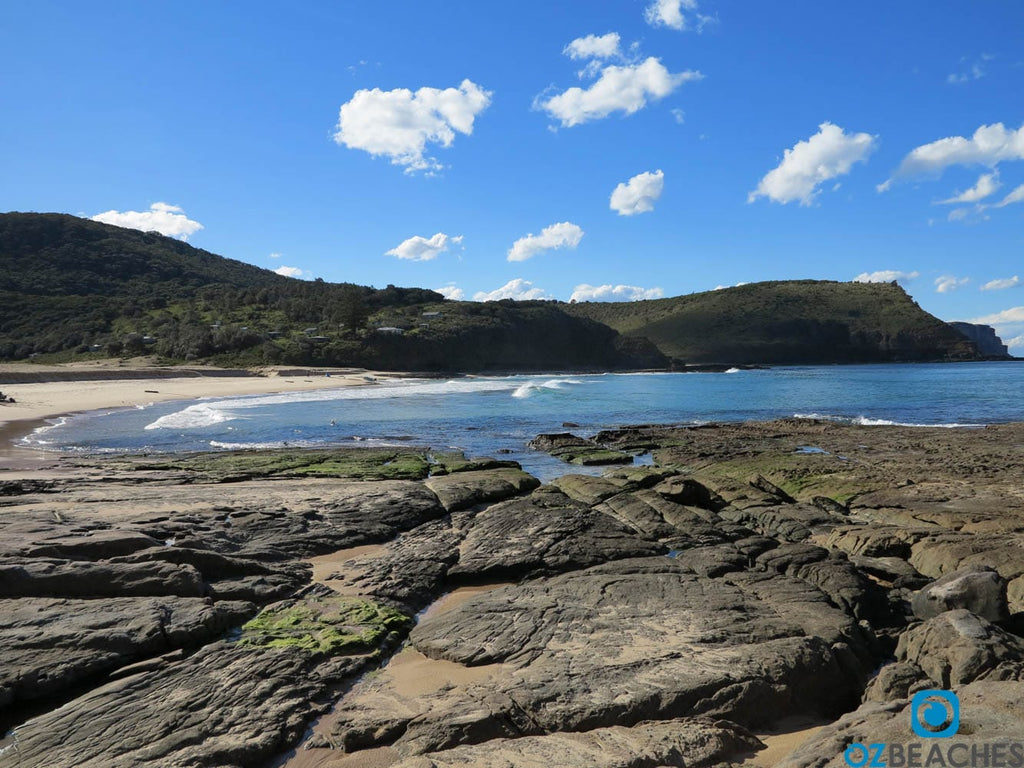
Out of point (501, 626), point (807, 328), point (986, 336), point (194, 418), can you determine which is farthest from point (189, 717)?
point (986, 336)

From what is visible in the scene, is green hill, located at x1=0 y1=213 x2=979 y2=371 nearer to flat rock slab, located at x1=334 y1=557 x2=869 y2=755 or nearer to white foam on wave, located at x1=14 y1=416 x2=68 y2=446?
white foam on wave, located at x1=14 y1=416 x2=68 y2=446

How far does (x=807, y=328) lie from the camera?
140 metres

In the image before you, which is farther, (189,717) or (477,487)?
(477,487)

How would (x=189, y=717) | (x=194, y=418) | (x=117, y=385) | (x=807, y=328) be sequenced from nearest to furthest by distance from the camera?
(x=189, y=717) < (x=194, y=418) < (x=117, y=385) < (x=807, y=328)

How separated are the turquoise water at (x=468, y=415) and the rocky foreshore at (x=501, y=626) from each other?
796cm

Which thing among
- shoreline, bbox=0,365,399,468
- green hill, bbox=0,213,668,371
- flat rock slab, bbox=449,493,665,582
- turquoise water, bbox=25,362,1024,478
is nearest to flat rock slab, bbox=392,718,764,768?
flat rock slab, bbox=449,493,665,582

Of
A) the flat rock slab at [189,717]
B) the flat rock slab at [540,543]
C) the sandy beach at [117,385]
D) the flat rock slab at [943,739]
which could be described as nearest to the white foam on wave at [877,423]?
the flat rock slab at [540,543]

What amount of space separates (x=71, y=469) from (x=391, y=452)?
30.1 ft

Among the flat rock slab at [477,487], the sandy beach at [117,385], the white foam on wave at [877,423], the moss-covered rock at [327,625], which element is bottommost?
the moss-covered rock at [327,625]

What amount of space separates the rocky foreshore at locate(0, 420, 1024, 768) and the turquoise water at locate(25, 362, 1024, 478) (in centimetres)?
796

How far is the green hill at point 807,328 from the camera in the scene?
440 ft

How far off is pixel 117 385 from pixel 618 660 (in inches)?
2310

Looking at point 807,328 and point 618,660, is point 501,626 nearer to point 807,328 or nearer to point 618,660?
point 618,660

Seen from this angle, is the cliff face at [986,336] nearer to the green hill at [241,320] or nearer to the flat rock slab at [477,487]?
the green hill at [241,320]
